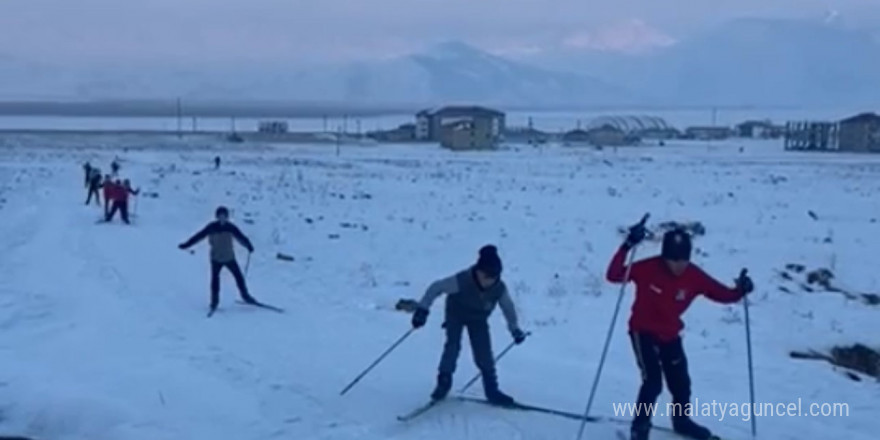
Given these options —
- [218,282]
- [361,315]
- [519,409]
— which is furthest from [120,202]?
[519,409]

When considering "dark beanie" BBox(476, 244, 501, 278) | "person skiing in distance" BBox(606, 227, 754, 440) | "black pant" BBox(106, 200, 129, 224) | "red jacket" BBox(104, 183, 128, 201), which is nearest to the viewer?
"person skiing in distance" BBox(606, 227, 754, 440)

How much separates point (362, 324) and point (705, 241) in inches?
460

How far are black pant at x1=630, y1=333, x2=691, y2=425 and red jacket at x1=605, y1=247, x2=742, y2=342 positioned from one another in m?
0.06

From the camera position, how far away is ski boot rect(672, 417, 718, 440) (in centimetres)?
777

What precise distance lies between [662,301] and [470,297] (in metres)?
1.47

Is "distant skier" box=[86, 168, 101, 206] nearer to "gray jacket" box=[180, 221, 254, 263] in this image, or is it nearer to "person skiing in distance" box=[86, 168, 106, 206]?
"person skiing in distance" box=[86, 168, 106, 206]

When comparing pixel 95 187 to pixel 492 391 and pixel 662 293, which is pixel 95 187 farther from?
pixel 662 293

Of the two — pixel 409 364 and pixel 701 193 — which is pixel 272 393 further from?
pixel 701 193

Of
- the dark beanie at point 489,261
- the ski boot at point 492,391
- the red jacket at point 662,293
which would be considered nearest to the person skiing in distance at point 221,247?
the ski boot at point 492,391

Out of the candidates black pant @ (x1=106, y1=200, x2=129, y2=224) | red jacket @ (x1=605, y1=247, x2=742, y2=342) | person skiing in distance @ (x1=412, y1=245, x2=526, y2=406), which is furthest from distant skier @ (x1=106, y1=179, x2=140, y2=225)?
red jacket @ (x1=605, y1=247, x2=742, y2=342)

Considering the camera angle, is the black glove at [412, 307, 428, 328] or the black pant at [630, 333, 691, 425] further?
the black glove at [412, 307, 428, 328]

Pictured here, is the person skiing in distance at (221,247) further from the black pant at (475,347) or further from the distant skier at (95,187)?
the distant skier at (95,187)

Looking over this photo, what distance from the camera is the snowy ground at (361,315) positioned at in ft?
28.5

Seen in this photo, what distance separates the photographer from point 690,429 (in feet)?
25.5
